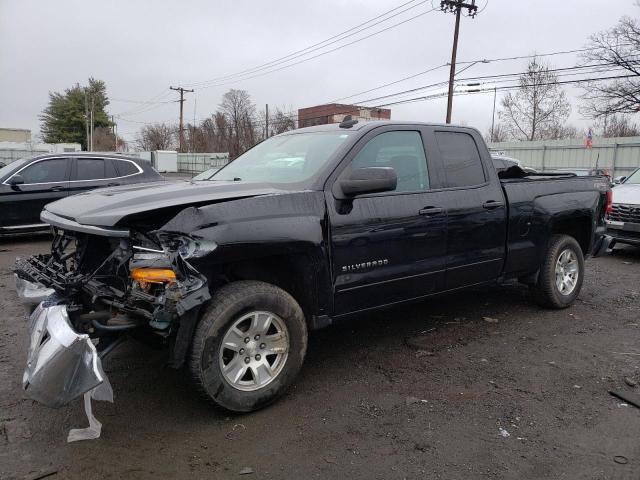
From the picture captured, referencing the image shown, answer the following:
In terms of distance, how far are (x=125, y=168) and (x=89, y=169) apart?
65cm

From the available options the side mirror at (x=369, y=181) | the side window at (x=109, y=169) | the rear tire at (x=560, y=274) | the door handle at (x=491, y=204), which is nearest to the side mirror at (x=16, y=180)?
the side window at (x=109, y=169)

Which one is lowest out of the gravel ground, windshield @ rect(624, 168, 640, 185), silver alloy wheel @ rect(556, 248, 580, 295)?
the gravel ground

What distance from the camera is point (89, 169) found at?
386 inches

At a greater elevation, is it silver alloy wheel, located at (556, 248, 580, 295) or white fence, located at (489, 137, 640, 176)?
white fence, located at (489, 137, 640, 176)

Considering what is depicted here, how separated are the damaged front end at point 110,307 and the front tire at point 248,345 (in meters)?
0.14

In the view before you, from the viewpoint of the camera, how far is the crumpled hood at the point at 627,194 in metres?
8.91

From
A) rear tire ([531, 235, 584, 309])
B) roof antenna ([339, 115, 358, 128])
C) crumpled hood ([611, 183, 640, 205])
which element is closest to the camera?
roof antenna ([339, 115, 358, 128])

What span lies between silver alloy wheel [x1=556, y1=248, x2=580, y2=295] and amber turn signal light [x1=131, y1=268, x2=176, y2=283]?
14.0ft

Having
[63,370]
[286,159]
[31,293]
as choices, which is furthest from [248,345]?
[286,159]

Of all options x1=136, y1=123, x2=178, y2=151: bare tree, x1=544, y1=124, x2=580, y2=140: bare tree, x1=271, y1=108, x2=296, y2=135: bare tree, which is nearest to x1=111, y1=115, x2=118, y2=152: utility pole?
x1=136, y1=123, x2=178, y2=151: bare tree

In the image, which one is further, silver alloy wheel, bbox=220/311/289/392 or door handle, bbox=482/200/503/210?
door handle, bbox=482/200/503/210

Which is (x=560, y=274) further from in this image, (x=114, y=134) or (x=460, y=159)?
(x=114, y=134)

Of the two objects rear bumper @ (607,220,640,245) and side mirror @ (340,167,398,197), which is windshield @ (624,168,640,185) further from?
side mirror @ (340,167,398,197)

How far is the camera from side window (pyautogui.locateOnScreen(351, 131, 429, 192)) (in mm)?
4043
